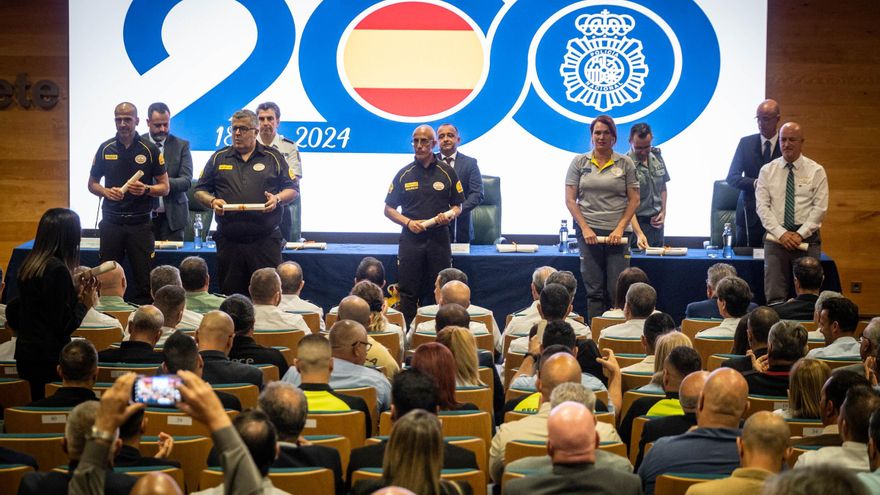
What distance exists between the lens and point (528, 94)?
10.4 m

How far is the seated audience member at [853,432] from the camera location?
12.5 feet

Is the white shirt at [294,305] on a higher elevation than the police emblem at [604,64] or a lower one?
lower

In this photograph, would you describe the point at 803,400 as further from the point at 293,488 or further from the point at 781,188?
the point at 781,188

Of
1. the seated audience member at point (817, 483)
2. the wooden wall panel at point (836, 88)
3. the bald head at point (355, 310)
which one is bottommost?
the seated audience member at point (817, 483)

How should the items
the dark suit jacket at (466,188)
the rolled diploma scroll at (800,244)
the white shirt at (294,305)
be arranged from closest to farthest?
the white shirt at (294,305), the rolled diploma scroll at (800,244), the dark suit jacket at (466,188)

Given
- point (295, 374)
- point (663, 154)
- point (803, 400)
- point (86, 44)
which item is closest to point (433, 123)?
point (663, 154)

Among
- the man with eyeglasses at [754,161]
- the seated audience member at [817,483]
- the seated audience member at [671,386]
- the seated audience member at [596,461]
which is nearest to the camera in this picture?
the seated audience member at [817,483]

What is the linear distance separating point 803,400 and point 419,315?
2.99 meters

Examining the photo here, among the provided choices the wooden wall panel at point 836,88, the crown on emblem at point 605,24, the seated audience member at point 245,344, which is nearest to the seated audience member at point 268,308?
the seated audience member at point 245,344

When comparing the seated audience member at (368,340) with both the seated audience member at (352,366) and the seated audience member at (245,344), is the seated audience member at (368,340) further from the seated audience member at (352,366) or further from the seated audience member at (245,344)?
the seated audience member at (245,344)

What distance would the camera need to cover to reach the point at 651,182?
920 centimetres

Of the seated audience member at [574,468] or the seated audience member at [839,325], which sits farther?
the seated audience member at [839,325]

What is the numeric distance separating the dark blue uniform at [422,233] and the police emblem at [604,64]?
2347 millimetres

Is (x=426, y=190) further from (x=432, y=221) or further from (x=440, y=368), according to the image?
(x=440, y=368)
